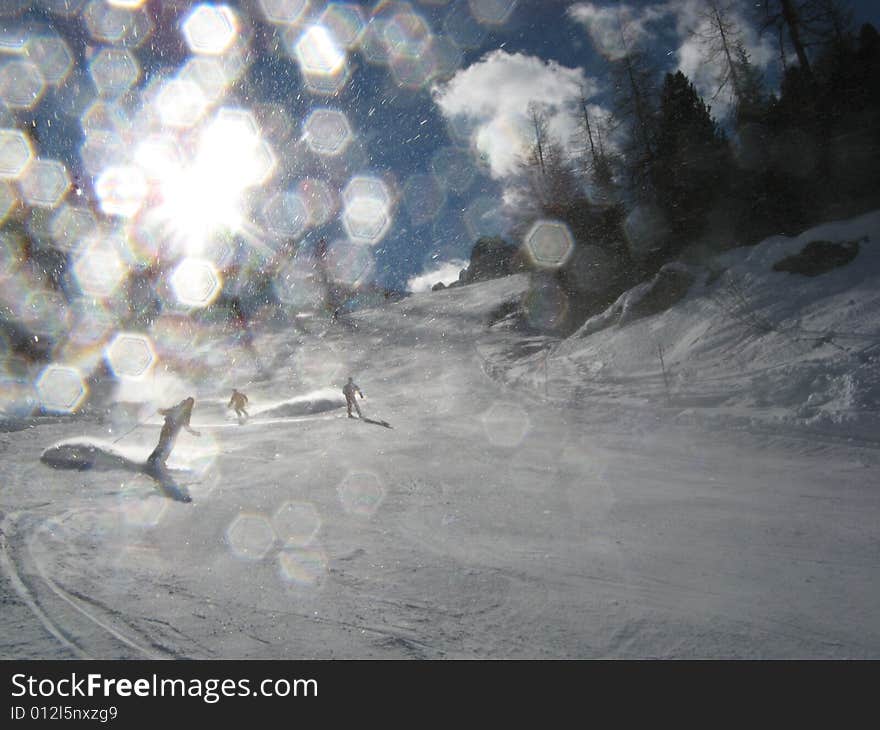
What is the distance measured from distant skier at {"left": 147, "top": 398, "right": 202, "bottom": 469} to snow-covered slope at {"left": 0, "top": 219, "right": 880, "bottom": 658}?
42 cm

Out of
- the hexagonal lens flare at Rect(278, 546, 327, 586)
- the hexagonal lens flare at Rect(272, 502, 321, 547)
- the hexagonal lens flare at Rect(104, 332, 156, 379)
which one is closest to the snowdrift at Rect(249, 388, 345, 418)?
the hexagonal lens flare at Rect(272, 502, 321, 547)

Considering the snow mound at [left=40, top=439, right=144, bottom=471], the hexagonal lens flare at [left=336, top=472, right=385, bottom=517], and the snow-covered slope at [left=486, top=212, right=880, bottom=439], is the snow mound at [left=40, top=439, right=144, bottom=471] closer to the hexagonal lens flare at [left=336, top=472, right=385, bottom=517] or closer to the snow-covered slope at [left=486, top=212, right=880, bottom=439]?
the hexagonal lens flare at [left=336, top=472, right=385, bottom=517]

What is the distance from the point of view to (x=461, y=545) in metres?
5.86

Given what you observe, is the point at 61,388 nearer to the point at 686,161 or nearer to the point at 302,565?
the point at 302,565

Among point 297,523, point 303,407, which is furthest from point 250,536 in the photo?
point 303,407

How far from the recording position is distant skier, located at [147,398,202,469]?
33.9 feet

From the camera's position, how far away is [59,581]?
15.4 feet

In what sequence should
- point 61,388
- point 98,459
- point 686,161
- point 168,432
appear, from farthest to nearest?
point 61,388 < point 686,161 < point 168,432 < point 98,459

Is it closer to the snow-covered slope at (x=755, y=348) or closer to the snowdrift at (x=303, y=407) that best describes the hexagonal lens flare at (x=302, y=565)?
the snow-covered slope at (x=755, y=348)

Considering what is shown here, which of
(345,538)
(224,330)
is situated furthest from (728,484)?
(224,330)

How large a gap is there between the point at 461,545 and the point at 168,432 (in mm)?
Result: 7813

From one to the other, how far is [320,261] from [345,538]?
64724mm

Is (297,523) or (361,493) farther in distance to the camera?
(361,493)
